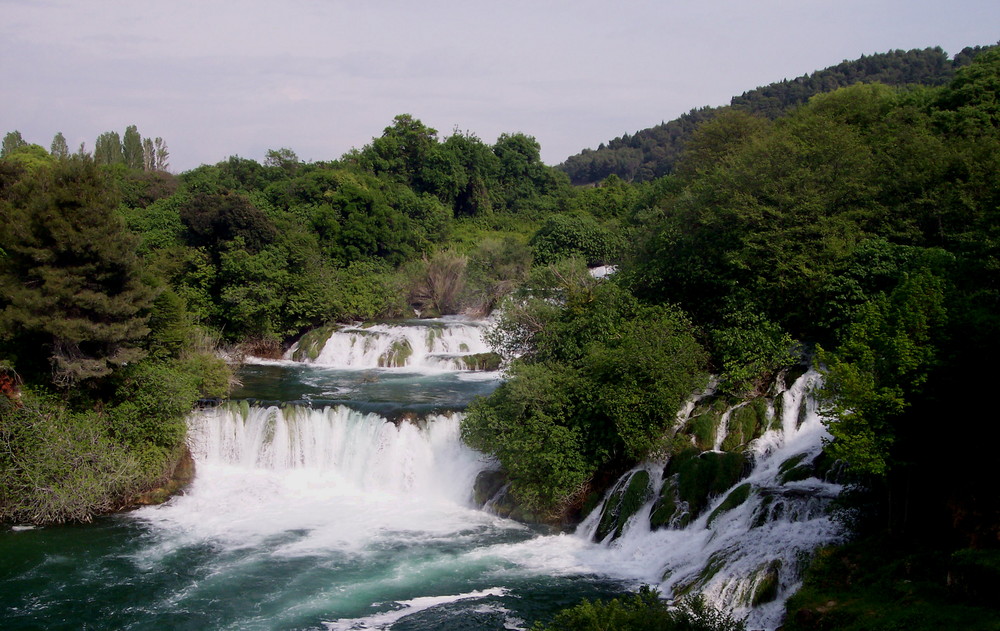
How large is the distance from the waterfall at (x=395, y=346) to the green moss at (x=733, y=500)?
15.6 metres

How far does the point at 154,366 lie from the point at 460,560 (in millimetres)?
9955

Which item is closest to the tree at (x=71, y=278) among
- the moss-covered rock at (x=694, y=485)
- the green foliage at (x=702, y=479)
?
the moss-covered rock at (x=694, y=485)

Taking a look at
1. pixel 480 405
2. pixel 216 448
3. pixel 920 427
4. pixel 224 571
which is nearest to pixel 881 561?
pixel 920 427

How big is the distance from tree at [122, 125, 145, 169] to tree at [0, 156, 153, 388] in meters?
55.3

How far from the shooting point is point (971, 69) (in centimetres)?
2302

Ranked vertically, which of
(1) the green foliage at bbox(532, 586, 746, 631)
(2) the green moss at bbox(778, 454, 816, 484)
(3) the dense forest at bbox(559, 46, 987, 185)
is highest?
(3) the dense forest at bbox(559, 46, 987, 185)

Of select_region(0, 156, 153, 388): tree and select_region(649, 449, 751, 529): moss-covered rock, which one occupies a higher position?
select_region(0, 156, 153, 388): tree

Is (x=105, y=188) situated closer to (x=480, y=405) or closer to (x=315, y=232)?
(x=480, y=405)

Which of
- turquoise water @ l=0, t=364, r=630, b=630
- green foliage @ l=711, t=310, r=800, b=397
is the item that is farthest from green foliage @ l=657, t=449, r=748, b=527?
green foliage @ l=711, t=310, r=800, b=397

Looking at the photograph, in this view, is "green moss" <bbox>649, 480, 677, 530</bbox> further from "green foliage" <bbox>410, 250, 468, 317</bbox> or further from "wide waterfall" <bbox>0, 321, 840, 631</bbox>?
"green foliage" <bbox>410, 250, 468, 317</bbox>

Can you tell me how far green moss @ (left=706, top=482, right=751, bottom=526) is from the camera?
45.9ft

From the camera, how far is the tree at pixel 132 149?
69062 mm

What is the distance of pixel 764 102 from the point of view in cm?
8250

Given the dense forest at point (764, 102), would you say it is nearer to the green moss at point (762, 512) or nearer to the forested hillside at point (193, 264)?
the forested hillside at point (193, 264)
